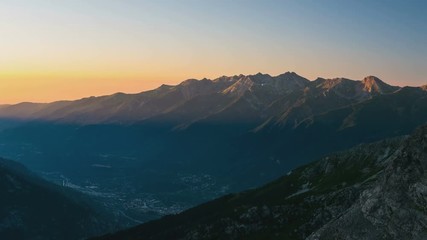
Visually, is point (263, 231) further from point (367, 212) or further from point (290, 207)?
point (367, 212)

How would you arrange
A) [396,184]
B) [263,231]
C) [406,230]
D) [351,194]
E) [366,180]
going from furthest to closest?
1. [263,231]
2. [366,180]
3. [351,194]
4. [396,184]
5. [406,230]

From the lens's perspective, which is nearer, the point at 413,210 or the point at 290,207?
the point at 413,210

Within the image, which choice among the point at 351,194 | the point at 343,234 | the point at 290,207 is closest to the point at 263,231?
the point at 290,207

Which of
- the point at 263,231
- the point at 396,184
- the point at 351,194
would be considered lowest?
the point at 263,231

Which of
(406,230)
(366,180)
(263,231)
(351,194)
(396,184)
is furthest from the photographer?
(263,231)

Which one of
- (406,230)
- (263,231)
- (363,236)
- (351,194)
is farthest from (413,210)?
(263,231)

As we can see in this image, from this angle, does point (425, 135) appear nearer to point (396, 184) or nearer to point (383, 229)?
point (396, 184)

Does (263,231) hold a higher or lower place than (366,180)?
lower
